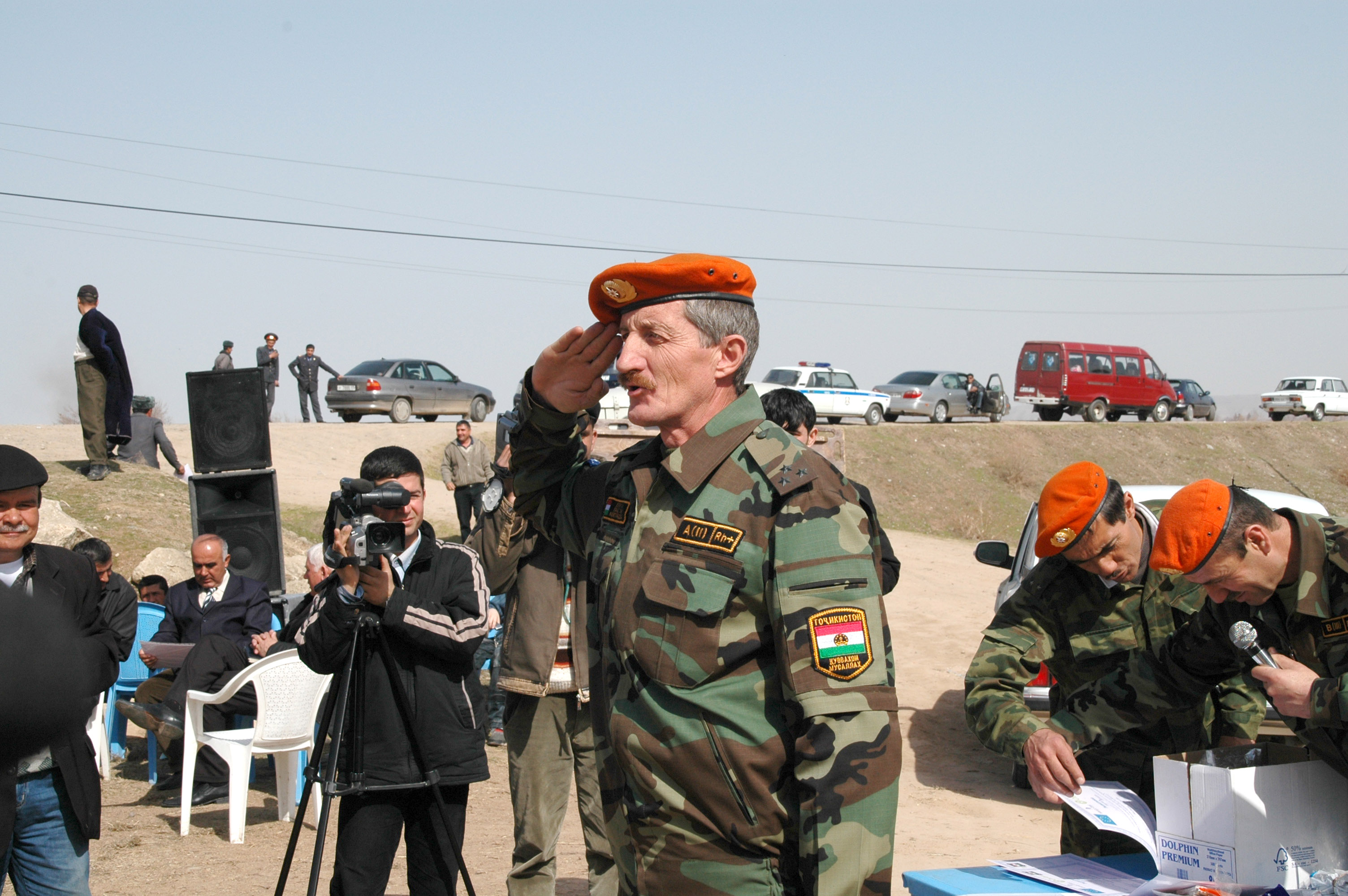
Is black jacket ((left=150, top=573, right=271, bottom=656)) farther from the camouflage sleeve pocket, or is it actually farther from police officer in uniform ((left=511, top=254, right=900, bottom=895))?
the camouflage sleeve pocket

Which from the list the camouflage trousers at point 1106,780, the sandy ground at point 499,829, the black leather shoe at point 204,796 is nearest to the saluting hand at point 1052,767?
the camouflage trousers at point 1106,780

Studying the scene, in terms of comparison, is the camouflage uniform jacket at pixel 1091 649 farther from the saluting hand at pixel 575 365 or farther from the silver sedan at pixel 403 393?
the silver sedan at pixel 403 393

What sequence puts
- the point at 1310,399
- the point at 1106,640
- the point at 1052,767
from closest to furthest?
1. the point at 1052,767
2. the point at 1106,640
3. the point at 1310,399

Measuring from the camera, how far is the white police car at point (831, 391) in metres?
29.6

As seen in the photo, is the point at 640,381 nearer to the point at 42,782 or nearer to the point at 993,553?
the point at 42,782

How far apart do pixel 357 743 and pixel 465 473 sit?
1273cm

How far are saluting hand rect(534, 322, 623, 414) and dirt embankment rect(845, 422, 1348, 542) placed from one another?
856 inches

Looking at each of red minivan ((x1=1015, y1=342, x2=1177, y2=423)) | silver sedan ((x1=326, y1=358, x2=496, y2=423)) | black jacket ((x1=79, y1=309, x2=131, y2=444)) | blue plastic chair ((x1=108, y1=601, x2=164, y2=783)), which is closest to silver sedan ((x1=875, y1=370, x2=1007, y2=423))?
red minivan ((x1=1015, y1=342, x2=1177, y2=423))

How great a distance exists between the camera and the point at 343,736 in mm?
3924

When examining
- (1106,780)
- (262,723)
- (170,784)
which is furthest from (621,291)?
(170,784)

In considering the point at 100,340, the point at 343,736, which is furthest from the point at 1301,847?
the point at 100,340

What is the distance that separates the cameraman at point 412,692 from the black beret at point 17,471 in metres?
0.92

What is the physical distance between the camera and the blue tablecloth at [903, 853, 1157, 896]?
251cm

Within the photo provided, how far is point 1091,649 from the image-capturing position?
3.26 metres
